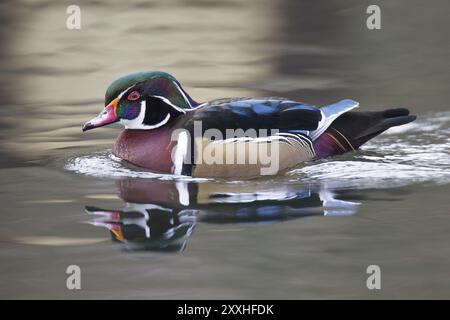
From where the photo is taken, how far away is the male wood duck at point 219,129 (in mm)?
8195

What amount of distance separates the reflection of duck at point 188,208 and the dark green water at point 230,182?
0.02 meters

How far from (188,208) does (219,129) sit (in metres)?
1.02

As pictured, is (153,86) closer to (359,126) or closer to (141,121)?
(141,121)

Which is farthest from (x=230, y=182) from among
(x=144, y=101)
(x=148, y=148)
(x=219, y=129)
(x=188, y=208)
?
(x=144, y=101)

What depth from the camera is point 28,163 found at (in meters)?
8.84

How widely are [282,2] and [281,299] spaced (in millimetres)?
9623

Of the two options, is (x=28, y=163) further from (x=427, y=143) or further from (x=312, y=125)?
(x=427, y=143)

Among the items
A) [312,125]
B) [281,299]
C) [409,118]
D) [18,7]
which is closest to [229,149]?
[312,125]

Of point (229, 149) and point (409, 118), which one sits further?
point (409, 118)

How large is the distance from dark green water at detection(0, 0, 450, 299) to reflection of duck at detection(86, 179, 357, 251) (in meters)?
0.02

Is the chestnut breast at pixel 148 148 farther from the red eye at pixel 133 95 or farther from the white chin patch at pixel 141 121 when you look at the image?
the red eye at pixel 133 95

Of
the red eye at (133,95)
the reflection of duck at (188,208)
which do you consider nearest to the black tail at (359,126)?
the reflection of duck at (188,208)

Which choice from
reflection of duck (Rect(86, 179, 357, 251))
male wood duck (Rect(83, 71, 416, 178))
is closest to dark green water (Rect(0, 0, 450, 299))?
reflection of duck (Rect(86, 179, 357, 251))

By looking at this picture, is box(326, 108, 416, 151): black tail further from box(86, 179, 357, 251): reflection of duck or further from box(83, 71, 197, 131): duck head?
box(83, 71, 197, 131): duck head
